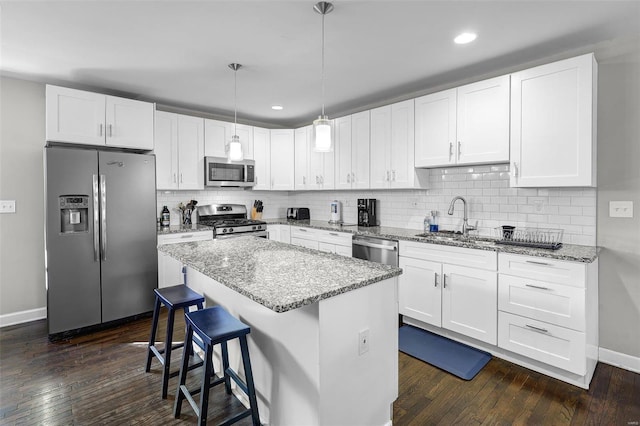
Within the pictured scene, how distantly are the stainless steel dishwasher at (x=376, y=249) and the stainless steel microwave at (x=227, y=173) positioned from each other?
1.91 meters

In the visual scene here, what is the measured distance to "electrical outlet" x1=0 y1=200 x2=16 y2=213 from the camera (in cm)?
332

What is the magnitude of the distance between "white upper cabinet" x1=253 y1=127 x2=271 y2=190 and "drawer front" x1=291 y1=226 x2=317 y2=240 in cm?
83

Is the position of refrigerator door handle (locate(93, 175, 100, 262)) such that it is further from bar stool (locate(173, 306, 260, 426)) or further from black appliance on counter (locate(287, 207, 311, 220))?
black appliance on counter (locate(287, 207, 311, 220))

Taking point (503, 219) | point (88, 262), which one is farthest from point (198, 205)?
point (503, 219)

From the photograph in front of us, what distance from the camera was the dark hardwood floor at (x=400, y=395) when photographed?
198 centimetres

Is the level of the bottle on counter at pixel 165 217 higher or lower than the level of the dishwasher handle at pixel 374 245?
higher

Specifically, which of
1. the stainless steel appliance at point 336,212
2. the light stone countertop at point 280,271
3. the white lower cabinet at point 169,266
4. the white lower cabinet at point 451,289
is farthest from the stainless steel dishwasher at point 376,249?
the white lower cabinet at point 169,266

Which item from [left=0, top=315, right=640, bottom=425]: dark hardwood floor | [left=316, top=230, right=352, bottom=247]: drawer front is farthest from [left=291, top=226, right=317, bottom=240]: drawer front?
[left=0, top=315, right=640, bottom=425]: dark hardwood floor

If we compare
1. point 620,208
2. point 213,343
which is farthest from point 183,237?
point 620,208

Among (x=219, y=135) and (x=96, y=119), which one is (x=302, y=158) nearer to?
(x=219, y=135)

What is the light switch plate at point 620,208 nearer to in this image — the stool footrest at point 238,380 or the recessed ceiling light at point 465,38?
the recessed ceiling light at point 465,38

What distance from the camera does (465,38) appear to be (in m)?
A: 2.49

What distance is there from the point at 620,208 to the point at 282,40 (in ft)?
9.47

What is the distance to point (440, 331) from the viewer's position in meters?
3.09
